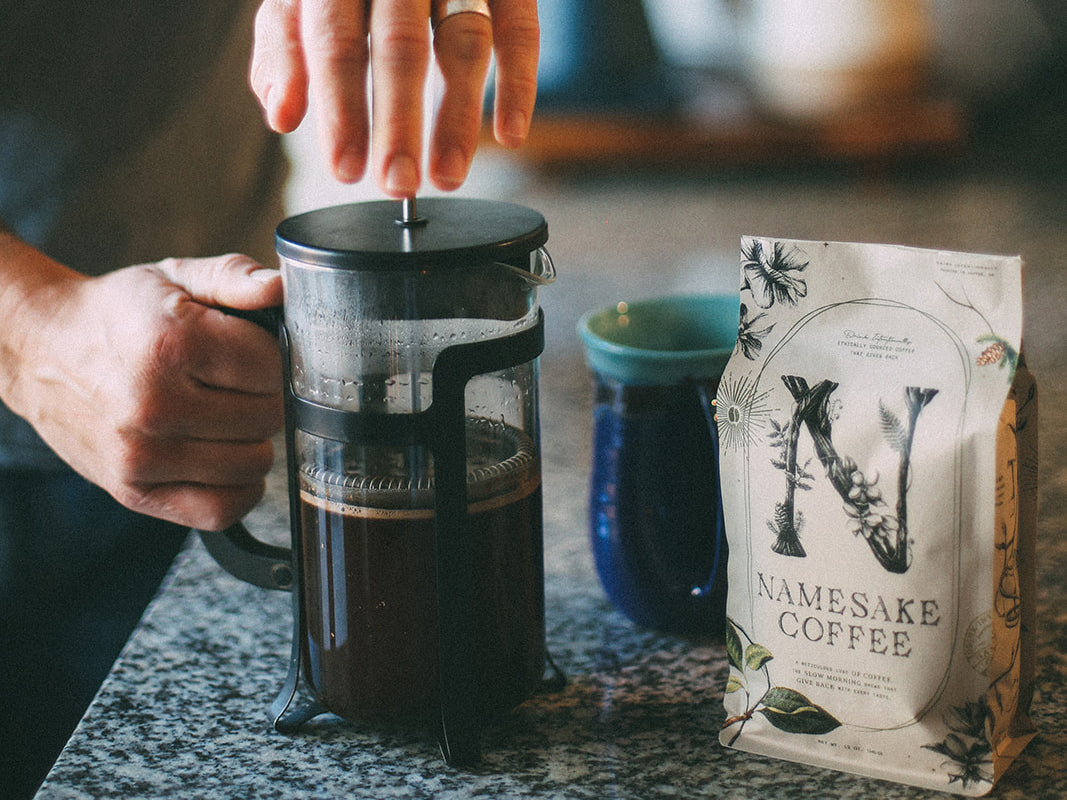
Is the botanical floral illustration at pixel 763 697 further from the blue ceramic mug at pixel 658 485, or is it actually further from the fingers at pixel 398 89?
the fingers at pixel 398 89

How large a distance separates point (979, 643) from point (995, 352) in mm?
144

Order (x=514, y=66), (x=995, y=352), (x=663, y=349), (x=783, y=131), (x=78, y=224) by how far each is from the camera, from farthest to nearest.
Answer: (x=783, y=131), (x=78, y=224), (x=663, y=349), (x=514, y=66), (x=995, y=352)

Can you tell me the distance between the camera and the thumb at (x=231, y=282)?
0.59m

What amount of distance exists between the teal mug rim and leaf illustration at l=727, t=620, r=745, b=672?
0.16m

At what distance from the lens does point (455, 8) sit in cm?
56

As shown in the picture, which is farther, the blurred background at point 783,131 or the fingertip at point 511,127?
the blurred background at point 783,131

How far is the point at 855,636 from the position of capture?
0.54 meters

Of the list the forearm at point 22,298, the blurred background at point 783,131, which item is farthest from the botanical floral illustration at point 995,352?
the blurred background at point 783,131

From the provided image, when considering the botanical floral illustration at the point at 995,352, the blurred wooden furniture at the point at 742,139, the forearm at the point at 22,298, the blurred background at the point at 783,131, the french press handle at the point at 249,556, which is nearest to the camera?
the botanical floral illustration at the point at 995,352

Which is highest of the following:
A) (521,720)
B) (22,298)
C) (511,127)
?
(511,127)

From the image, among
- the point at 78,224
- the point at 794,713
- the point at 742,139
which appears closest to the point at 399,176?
the point at 794,713

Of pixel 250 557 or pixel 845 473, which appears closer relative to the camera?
pixel 845 473

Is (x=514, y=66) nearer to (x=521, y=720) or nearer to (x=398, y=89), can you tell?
(x=398, y=89)

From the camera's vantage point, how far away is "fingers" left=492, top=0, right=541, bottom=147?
0.58 metres
